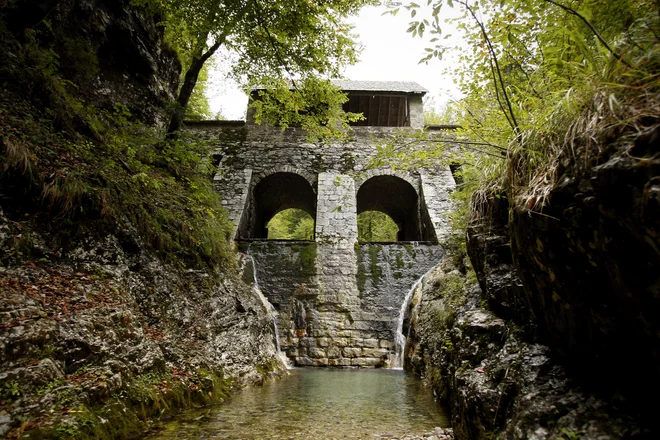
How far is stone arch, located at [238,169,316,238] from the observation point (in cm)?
1011

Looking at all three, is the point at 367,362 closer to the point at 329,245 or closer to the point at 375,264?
the point at 375,264

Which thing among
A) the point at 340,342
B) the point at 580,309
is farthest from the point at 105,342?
the point at 340,342

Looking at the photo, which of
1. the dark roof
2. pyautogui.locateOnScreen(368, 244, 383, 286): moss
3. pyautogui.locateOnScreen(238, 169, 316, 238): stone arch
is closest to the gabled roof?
the dark roof

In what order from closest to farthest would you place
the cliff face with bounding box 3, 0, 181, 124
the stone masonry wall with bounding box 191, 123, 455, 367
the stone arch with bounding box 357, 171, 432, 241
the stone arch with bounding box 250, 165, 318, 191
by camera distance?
the cliff face with bounding box 3, 0, 181, 124 → the stone masonry wall with bounding box 191, 123, 455, 367 → the stone arch with bounding box 250, 165, 318, 191 → the stone arch with bounding box 357, 171, 432, 241

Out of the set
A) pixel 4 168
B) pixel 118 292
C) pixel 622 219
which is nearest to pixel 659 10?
pixel 622 219

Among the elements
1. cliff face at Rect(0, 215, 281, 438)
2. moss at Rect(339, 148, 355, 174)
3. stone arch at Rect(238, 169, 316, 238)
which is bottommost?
cliff face at Rect(0, 215, 281, 438)

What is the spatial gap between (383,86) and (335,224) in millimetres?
7351

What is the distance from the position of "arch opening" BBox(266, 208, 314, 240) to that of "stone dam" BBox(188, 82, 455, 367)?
6143mm

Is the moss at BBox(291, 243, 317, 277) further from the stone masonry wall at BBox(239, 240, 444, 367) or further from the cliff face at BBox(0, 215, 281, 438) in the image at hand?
the cliff face at BBox(0, 215, 281, 438)

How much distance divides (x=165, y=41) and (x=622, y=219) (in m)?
10.1

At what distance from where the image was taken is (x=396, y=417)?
3123mm

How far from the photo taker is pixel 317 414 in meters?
3.16

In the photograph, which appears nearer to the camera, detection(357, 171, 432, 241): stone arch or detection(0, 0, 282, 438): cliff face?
detection(0, 0, 282, 438): cliff face

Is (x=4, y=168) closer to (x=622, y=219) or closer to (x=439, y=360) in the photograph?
(x=622, y=219)
